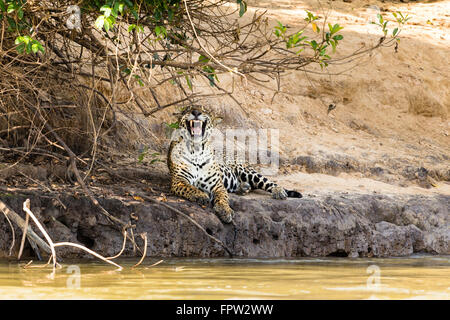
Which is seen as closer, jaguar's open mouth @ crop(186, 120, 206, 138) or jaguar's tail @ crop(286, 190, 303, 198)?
jaguar's open mouth @ crop(186, 120, 206, 138)

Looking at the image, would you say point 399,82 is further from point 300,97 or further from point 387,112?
point 300,97

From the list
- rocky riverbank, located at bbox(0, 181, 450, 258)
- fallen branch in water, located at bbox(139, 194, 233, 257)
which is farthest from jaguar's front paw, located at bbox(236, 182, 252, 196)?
fallen branch in water, located at bbox(139, 194, 233, 257)

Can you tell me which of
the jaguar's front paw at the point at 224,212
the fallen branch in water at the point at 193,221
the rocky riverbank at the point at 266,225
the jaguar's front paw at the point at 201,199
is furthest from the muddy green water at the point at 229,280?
the jaguar's front paw at the point at 201,199

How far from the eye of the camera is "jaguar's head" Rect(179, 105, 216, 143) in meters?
8.74

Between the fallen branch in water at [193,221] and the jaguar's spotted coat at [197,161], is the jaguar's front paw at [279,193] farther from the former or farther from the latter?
the fallen branch in water at [193,221]

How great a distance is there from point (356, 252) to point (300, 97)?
185 inches

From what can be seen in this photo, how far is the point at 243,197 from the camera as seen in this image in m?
8.95

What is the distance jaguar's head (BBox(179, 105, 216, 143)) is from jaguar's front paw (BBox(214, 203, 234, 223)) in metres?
1.21

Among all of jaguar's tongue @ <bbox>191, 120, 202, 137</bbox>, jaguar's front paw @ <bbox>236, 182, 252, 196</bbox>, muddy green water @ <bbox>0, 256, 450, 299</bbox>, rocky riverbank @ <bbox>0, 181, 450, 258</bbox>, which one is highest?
jaguar's tongue @ <bbox>191, 120, 202, 137</bbox>

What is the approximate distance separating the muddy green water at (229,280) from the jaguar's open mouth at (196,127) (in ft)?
6.88

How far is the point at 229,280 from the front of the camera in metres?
5.71

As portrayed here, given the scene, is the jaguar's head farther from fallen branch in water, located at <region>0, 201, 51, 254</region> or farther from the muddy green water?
fallen branch in water, located at <region>0, 201, 51, 254</region>

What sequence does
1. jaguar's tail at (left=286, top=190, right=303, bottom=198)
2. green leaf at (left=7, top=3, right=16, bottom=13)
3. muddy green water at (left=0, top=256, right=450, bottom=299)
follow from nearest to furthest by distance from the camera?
muddy green water at (left=0, top=256, right=450, bottom=299)
green leaf at (left=7, top=3, right=16, bottom=13)
jaguar's tail at (left=286, top=190, right=303, bottom=198)

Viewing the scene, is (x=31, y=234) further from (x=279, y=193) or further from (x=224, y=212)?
(x=279, y=193)
